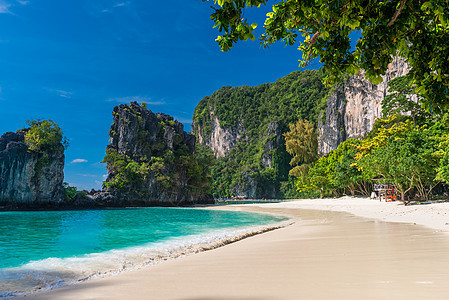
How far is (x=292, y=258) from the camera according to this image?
16.1ft

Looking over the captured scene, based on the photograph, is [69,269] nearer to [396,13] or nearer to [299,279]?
[299,279]

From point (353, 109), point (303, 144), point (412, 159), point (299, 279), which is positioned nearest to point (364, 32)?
point (299, 279)

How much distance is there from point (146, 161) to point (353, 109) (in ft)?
157

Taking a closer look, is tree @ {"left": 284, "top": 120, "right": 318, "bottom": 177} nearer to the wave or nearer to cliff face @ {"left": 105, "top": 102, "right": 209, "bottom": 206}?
cliff face @ {"left": 105, "top": 102, "right": 209, "bottom": 206}

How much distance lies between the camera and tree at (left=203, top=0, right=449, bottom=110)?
2809 mm

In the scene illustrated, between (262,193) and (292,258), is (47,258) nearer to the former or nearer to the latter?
(292,258)

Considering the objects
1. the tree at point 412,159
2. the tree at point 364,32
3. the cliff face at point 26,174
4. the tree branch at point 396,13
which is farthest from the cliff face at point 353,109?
the cliff face at point 26,174

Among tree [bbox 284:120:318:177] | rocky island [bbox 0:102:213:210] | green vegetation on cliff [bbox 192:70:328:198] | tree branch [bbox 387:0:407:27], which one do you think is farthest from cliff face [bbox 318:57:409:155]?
tree branch [bbox 387:0:407:27]

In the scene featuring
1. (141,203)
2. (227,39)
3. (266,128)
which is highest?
(266,128)

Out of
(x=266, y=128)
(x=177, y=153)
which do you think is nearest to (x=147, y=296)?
(x=177, y=153)

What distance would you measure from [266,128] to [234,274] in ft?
349

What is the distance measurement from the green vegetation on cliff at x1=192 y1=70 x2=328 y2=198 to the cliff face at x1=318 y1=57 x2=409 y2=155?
1153cm

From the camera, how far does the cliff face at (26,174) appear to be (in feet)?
125

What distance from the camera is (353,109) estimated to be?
Result: 62.5 metres
